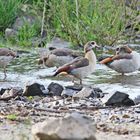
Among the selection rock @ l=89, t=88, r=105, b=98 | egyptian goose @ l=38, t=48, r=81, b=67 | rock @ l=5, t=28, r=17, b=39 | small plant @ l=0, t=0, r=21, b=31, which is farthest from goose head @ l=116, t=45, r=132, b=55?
small plant @ l=0, t=0, r=21, b=31

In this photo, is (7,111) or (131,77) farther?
(131,77)

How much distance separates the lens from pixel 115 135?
6.93m

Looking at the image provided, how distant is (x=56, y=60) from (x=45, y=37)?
194 inches

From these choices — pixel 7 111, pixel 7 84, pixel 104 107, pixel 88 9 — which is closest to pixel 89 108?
pixel 104 107

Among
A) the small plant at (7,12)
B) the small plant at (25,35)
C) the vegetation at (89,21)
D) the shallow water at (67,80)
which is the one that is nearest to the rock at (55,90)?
the shallow water at (67,80)

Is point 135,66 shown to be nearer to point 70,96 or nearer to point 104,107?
point 70,96

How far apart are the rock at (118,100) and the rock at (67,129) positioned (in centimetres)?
315

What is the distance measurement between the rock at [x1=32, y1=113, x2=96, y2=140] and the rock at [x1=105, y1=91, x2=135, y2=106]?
10.3ft

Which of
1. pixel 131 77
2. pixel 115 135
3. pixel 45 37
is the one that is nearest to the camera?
pixel 115 135

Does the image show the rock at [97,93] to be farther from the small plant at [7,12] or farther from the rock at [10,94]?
the small plant at [7,12]

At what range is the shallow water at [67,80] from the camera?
11375 mm

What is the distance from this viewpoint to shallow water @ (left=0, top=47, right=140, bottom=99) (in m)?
11.4

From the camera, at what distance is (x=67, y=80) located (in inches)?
488

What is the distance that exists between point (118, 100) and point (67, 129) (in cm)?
337
